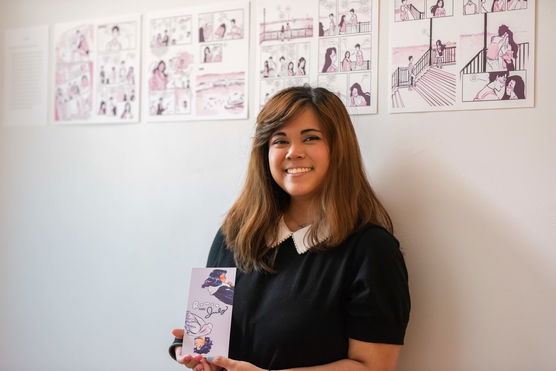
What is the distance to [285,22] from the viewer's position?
1588 mm

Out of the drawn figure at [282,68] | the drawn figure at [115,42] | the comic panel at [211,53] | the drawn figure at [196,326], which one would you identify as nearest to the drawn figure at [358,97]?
the drawn figure at [282,68]

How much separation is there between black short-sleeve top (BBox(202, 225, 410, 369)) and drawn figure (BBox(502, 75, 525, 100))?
1.68ft

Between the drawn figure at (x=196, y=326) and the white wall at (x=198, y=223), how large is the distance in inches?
14.0

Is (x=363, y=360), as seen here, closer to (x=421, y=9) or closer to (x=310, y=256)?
(x=310, y=256)

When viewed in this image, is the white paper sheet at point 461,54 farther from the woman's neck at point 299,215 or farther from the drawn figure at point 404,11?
the woman's neck at point 299,215

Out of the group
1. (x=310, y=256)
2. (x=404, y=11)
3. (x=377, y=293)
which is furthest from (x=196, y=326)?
(x=404, y=11)

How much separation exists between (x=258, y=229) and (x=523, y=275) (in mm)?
737

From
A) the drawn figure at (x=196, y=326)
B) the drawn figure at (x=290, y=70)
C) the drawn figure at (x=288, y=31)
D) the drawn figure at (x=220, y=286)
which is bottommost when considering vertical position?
the drawn figure at (x=196, y=326)

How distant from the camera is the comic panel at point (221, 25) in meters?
1.65

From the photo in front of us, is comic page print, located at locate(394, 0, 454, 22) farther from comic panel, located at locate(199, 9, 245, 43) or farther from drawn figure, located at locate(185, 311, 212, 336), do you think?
drawn figure, located at locate(185, 311, 212, 336)

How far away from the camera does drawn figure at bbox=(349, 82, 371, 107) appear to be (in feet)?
4.89

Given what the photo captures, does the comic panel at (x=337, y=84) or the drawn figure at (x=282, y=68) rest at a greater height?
the drawn figure at (x=282, y=68)

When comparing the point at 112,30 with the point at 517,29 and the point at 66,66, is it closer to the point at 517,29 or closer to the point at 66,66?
the point at 66,66

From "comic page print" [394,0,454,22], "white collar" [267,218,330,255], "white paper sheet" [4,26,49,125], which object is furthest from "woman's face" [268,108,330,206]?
"white paper sheet" [4,26,49,125]
